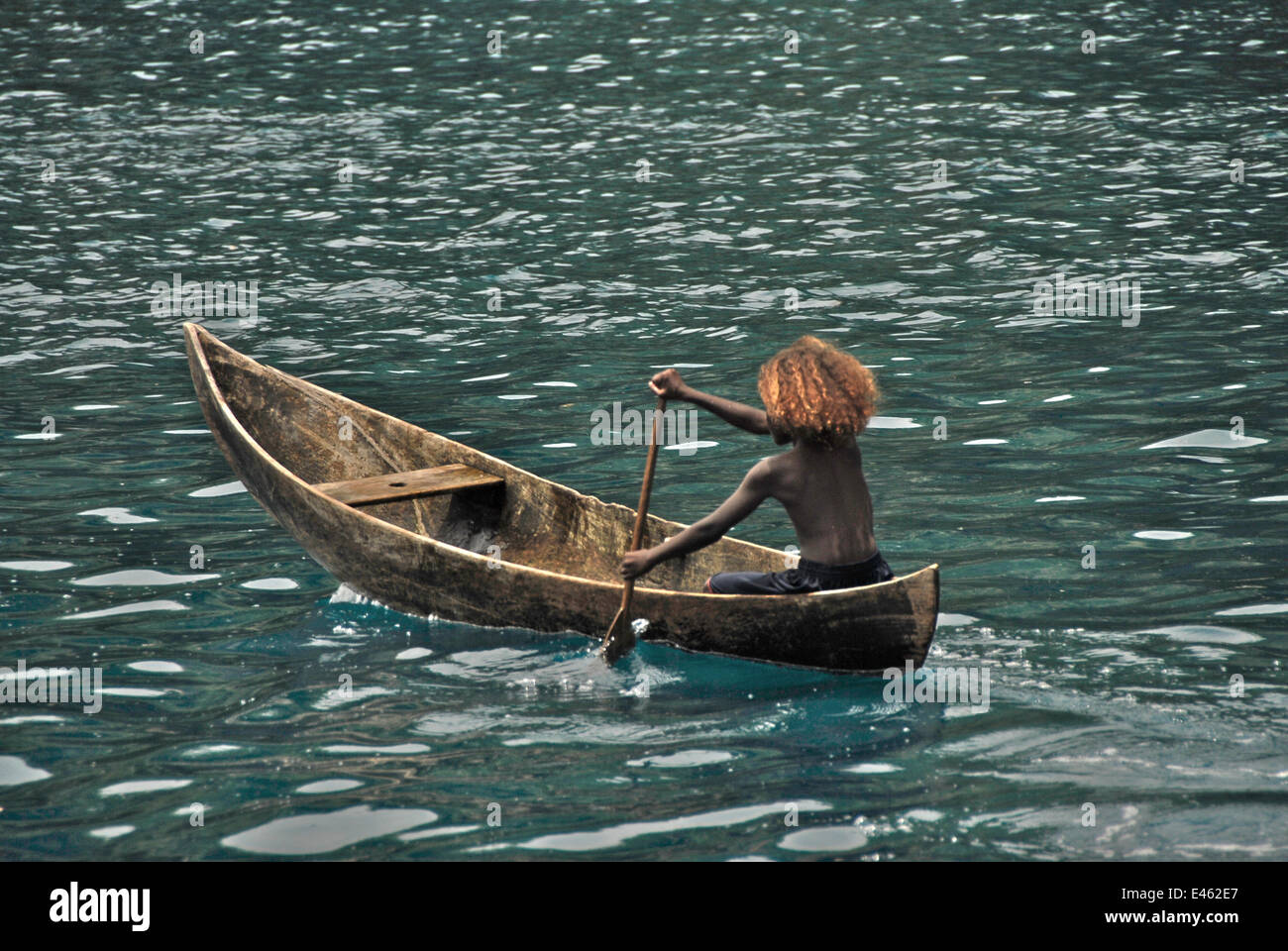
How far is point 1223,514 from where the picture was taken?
950cm

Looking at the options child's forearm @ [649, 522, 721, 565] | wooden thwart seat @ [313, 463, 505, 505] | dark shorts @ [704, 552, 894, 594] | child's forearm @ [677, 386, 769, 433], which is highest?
child's forearm @ [677, 386, 769, 433]

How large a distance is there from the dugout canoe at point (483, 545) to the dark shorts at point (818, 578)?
8.5 inches

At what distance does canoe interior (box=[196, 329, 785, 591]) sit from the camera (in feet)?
29.3

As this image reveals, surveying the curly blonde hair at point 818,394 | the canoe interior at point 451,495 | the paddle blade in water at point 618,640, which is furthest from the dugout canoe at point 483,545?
the curly blonde hair at point 818,394

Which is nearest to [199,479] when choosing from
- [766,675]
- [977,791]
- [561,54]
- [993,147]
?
[766,675]

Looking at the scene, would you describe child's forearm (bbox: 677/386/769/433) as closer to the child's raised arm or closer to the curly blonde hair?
the child's raised arm

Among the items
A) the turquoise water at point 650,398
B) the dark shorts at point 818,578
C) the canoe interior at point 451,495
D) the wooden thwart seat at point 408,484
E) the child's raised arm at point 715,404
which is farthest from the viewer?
the wooden thwart seat at point 408,484

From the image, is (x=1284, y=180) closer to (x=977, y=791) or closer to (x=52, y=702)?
(x=977, y=791)

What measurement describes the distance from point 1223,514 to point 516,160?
14060 millimetres

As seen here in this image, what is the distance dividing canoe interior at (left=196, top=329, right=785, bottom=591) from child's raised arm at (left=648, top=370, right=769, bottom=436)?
0.73 meters

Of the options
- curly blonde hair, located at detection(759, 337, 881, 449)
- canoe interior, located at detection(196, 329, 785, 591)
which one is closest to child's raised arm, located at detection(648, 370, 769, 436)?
curly blonde hair, located at detection(759, 337, 881, 449)

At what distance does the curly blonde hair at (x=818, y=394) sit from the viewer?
7.31m

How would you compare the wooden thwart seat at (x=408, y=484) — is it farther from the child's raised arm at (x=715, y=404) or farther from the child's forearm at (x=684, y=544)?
the child's forearm at (x=684, y=544)

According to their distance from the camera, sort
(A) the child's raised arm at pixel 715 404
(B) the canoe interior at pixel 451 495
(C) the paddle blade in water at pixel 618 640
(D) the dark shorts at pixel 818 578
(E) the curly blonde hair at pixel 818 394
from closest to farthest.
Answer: (E) the curly blonde hair at pixel 818 394 → (D) the dark shorts at pixel 818 578 → (C) the paddle blade in water at pixel 618 640 → (A) the child's raised arm at pixel 715 404 → (B) the canoe interior at pixel 451 495
